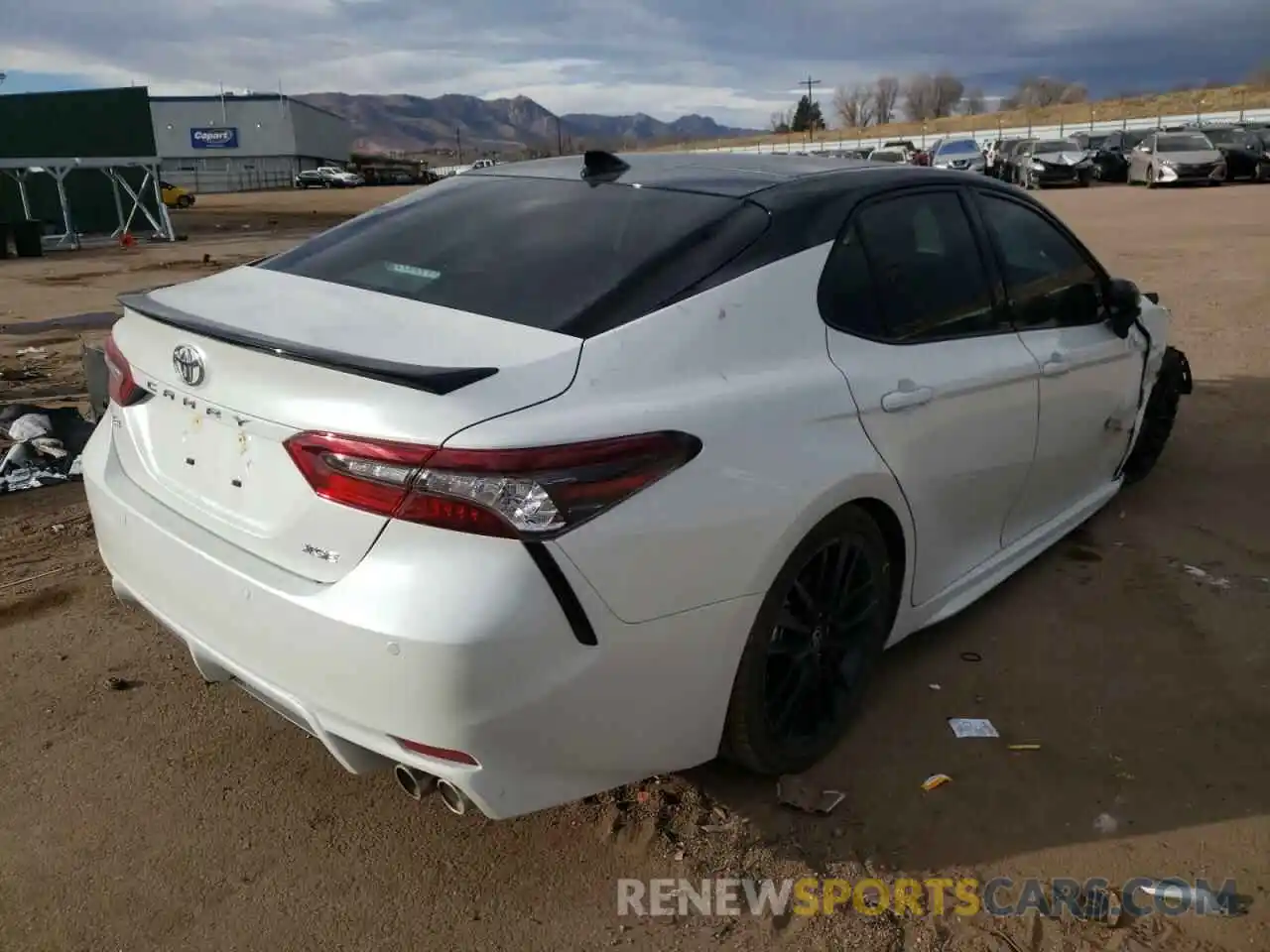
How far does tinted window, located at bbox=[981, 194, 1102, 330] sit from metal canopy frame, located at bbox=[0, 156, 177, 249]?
80.6 ft

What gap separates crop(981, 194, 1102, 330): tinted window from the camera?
3.74 meters

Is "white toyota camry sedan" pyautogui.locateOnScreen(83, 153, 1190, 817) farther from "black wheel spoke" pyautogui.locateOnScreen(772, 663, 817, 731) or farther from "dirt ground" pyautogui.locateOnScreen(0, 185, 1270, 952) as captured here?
"dirt ground" pyautogui.locateOnScreen(0, 185, 1270, 952)

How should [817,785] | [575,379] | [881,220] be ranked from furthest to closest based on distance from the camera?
[881,220] → [817,785] → [575,379]

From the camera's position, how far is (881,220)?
322 centimetres

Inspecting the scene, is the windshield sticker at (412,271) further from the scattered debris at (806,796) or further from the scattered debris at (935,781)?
the scattered debris at (935,781)

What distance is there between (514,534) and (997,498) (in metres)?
2.10

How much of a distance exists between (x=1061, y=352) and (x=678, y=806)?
2206 millimetres

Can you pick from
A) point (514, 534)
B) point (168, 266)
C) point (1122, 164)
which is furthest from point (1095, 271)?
point (1122, 164)

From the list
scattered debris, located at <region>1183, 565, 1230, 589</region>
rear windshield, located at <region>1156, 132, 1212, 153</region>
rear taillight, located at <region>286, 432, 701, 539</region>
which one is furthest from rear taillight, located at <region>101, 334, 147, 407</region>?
rear windshield, located at <region>1156, 132, 1212, 153</region>

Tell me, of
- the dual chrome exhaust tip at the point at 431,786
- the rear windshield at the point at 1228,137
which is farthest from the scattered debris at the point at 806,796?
the rear windshield at the point at 1228,137

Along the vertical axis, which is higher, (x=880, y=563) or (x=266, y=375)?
(x=266, y=375)

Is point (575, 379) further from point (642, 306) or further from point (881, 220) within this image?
point (881, 220)

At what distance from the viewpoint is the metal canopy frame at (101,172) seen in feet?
77.6

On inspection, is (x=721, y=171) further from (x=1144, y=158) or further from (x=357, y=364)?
(x=1144, y=158)
